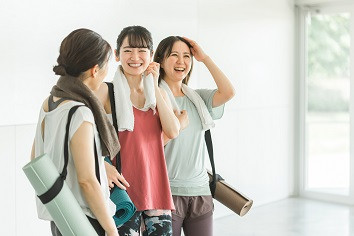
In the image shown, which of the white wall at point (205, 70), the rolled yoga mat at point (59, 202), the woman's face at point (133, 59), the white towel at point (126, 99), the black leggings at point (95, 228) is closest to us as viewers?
the rolled yoga mat at point (59, 202)

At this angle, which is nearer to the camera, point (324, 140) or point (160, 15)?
point (160, 15)

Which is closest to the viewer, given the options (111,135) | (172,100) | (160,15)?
(111,135)

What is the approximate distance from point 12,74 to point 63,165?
1.81 meters

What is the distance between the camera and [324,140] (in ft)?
19.5

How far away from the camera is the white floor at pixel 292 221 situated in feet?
15.1

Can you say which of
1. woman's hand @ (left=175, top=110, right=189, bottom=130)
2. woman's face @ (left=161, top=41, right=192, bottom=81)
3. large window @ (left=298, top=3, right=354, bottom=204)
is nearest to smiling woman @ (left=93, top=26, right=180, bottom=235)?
woman's hand @ (left=175, top=110, right=189, bottom=130)

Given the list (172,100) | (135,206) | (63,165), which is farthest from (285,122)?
(63,165)

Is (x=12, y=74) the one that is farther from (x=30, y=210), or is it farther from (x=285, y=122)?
(x=285, y=122)

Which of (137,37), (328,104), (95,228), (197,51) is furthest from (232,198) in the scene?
(328,104)

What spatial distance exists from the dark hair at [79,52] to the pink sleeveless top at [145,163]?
446 mm

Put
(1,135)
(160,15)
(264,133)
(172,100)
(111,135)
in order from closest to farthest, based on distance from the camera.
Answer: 1. (111,135)
2. (172,100)
3. (1,135)
4. (160,15)
5. (264,133)

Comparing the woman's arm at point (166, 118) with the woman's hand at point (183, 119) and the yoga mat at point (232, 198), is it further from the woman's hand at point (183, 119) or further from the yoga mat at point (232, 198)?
the yoga mat at point (232, 198)

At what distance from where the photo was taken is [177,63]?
8.52 feet

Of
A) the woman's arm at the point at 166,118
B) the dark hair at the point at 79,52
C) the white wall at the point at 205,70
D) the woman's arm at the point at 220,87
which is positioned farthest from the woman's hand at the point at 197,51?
the white wall at the point at 205,70
